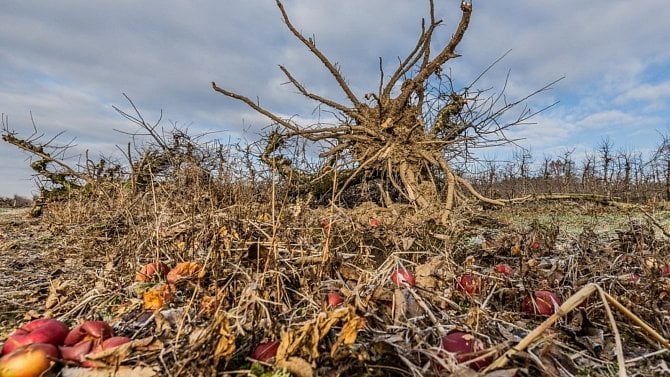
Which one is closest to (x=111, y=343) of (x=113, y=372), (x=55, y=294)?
(x=113, y=372)

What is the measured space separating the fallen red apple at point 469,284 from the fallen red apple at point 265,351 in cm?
109

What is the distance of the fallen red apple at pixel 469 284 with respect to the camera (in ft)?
6.58

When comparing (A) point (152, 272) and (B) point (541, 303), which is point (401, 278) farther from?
(A) point (152, 272)

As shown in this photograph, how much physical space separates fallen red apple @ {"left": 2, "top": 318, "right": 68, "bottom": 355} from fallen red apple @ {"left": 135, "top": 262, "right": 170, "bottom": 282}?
0.81m

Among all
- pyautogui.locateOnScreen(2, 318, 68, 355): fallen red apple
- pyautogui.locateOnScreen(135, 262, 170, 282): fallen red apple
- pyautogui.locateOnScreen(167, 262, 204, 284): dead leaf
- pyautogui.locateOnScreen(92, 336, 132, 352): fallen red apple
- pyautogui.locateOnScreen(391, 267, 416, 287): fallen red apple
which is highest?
pyautogui.locateOnScreen(391, 267, 416, 287): fallen red apple

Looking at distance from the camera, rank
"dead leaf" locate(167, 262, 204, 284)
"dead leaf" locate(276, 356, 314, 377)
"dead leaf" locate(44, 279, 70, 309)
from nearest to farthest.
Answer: "dead leaf" locate(276, 356, 314, 377) → "dead leaf" locate(167, 262, 204, 284) → "dead leaf" locate(44, 279, 70, 309)

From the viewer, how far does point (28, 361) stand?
1.19 meters

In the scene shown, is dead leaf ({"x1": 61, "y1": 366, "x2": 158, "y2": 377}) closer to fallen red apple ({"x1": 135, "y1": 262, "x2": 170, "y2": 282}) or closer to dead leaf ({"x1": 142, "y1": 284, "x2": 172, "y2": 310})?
dead leaf ({"x1": 142, "y1": 284, "x2": 172, "y2": 310})

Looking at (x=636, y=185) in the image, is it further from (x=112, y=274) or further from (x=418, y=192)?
(x=112, y=274)

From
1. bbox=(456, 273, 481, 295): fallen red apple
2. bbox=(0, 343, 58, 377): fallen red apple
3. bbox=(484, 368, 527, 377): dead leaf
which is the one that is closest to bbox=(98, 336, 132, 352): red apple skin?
bbox=(0, 343, 58, 377): fallen red apple

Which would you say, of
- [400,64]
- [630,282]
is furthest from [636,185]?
[630,282]

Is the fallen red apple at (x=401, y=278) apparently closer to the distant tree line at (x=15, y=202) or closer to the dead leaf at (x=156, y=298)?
the dead leaf at (x=156, y=298)

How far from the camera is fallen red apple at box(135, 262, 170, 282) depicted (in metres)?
2.24

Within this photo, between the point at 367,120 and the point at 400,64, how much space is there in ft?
4.13
